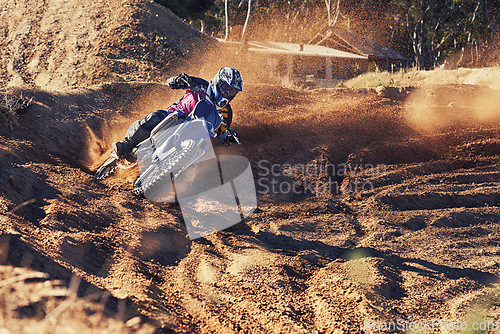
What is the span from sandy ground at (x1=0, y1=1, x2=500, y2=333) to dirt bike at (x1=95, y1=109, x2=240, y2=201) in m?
0.52

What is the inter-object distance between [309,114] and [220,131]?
15.2ft

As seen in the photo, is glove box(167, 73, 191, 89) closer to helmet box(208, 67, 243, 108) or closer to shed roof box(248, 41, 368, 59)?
helmet box(208, 67, 243, 108)

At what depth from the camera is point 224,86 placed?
8094mm

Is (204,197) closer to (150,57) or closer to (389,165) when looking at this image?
(389,165)

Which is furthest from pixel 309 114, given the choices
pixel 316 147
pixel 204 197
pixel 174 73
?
pixel 174 73

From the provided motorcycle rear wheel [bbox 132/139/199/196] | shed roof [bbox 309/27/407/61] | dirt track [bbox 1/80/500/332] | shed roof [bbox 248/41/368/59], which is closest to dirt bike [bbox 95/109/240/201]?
motorcycle rear wheel [bbox 132/139/199/196]

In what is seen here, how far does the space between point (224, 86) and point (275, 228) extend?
2.64 meters

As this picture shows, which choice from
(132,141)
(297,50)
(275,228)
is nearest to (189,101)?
(132,141)

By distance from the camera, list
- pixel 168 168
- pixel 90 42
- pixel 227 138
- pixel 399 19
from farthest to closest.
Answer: pixel 399 19 → pixel 90 42 → pixel 227 138 → pixel 168 168

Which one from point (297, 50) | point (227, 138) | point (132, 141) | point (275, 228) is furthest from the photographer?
point (297, 50)

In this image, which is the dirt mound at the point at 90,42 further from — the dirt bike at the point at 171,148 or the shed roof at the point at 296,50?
the dirt bike at the point at 171,148

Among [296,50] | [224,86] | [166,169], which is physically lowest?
[166,169]

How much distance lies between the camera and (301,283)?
18.2 feet

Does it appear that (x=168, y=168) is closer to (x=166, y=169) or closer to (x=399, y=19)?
(x=166, y=169)
